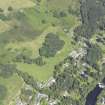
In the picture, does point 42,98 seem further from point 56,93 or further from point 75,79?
point 75,79

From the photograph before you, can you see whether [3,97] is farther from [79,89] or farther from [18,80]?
[79,89]

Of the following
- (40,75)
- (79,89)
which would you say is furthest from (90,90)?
(40,75)

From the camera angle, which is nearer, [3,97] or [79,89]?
[3,97]

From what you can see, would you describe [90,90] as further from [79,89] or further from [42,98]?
[42,98]

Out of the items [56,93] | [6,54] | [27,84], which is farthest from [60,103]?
[6,54]

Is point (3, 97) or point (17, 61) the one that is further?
point (17, 61)
